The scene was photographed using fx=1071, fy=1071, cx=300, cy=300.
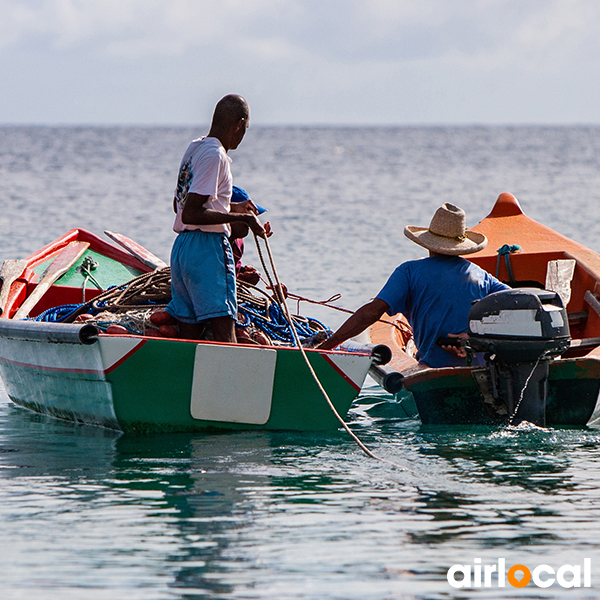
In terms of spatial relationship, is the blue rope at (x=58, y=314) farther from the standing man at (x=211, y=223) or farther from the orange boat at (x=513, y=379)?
the orange boat at (x=513, y=379)

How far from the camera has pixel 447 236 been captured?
688cm

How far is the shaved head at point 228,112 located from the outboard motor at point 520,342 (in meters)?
1.75

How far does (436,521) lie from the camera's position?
4898mm

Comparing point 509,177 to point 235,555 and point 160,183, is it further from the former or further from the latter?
point 235,555

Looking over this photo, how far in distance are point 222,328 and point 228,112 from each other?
1252 millimetres

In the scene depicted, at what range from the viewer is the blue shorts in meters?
6.15

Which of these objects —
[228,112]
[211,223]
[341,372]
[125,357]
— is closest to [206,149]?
[228,112]

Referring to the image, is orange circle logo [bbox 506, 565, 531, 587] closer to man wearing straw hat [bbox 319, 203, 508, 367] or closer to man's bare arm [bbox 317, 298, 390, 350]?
man's bare arm [bbox 317, 298, 390, 350]

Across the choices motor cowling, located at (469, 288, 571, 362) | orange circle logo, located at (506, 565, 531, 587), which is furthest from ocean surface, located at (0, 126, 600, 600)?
motor cowling, located at (469, 288, 571, 362)

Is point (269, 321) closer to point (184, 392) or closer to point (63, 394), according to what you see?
point (184, 392)

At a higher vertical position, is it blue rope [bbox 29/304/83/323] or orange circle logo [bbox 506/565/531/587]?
blue rope [bbox 29/304/83/323]

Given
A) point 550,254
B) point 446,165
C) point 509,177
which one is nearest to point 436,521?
point 550,254

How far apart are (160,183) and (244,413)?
103 ft

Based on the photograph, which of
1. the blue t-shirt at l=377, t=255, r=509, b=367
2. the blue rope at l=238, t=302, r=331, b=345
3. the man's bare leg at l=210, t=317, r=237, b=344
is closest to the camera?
the man's bare leg at l=210, t=317, r=237, b=344
